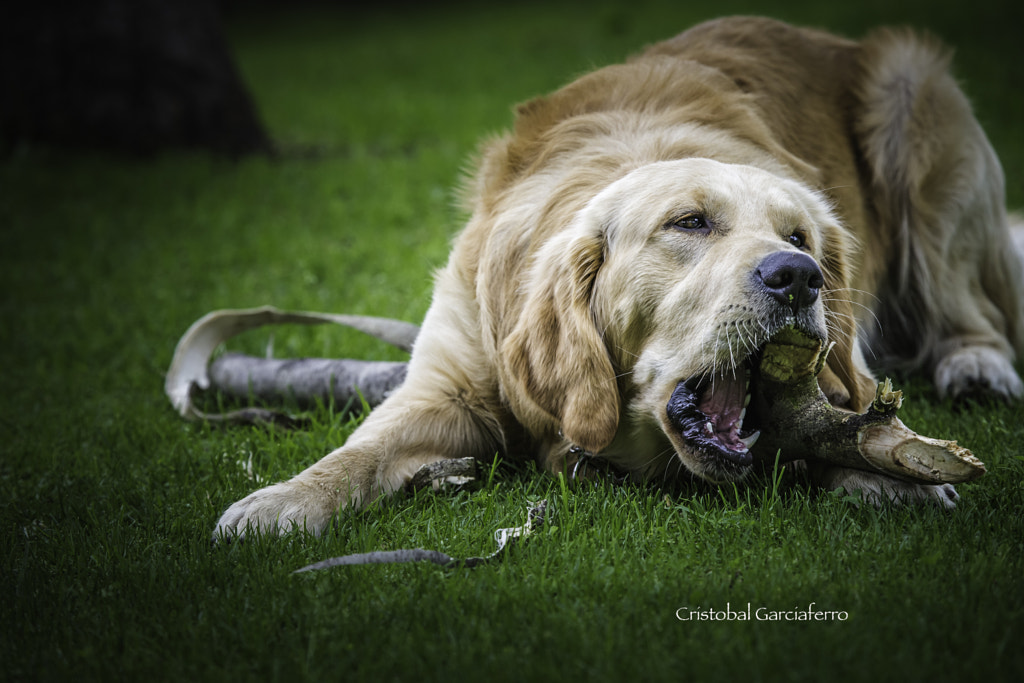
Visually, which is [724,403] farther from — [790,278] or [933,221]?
[933,221]

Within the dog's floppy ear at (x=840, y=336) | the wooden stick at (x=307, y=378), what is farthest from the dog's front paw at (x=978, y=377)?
the wooden stick at (x=307, y=378)

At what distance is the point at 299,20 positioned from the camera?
76.1ft

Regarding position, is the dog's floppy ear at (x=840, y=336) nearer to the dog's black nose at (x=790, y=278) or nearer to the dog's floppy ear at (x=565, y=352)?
the dog's black nose at (x=790, y=278)

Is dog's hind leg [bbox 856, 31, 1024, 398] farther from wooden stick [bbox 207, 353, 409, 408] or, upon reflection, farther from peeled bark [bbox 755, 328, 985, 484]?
wooden stick [bbox 207, 353, 409, 408]

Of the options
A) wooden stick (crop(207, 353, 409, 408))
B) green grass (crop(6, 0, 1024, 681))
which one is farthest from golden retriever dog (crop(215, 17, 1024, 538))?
wooden stick (crop(207, 353, 409, 408))

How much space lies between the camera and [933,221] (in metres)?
4.15

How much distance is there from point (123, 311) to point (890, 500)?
458cm

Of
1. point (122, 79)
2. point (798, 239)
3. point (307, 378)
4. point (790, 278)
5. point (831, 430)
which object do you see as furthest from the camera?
point (122, 79)

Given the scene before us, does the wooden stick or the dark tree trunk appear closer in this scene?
the wooden stick

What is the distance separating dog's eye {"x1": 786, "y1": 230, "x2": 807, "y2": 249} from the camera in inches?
110

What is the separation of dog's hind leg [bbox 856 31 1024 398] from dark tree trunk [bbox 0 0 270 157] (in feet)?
23.0

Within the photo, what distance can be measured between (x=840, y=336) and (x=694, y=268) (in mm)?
615

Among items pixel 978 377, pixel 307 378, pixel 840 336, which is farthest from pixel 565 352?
pixel 978 377

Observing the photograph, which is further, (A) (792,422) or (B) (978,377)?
(B) (978,377)
